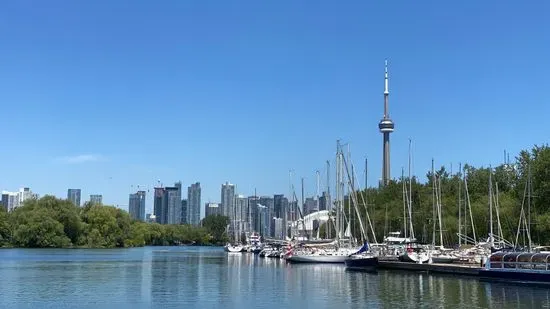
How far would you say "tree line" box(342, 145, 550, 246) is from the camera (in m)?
83.2

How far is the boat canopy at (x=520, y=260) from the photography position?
58506mm

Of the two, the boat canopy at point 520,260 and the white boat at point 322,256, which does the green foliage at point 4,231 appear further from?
the boat canopy at point 520,260

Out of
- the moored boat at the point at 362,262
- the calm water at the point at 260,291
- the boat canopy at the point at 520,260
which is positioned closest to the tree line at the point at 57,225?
the calm water at the point at 260,291

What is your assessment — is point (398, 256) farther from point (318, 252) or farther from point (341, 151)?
point (341, 151)

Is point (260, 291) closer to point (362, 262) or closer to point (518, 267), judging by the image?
point (518, 267)

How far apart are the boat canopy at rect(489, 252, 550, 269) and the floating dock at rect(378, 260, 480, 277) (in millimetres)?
4108

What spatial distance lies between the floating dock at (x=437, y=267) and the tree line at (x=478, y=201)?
13.6 meters

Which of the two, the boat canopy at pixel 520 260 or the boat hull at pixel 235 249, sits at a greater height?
the boat canopy at pixel 520 260

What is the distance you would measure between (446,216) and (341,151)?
65.1 ft

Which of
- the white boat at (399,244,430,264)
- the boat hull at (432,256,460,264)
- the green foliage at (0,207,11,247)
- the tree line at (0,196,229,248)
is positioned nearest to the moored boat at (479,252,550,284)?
the boat hull at (432,256,460,264)

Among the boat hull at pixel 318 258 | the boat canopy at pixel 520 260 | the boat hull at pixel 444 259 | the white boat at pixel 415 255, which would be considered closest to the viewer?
the boat canopy at pixel 520 260

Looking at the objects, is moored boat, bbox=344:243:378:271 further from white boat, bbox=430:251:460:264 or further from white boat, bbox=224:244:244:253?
white boat, bbox=224:244:244:253

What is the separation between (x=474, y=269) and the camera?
6738cm

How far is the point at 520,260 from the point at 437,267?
47.0 ft
